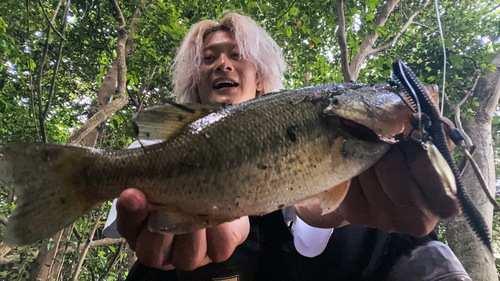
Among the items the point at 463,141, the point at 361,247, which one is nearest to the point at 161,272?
the point at 361,247

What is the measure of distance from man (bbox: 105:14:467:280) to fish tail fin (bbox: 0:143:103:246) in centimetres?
15

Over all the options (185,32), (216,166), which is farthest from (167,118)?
(185,32)

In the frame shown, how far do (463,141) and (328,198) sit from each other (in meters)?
0.42

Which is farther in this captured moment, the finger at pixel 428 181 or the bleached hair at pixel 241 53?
the bleached hair at pixel 241 53

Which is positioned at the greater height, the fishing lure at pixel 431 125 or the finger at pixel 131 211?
the fishing lure at pixel 431 125

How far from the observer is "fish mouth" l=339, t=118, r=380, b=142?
0.79m

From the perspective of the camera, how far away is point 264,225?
1713 millimetres

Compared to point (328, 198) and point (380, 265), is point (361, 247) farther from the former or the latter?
point (328, 198)

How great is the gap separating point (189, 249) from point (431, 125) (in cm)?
90

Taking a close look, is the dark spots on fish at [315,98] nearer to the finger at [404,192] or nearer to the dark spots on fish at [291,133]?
the dark spots on fish at [291,133]

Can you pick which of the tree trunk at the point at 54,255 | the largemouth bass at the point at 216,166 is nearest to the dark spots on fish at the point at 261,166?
the largemouth bass at the point at 216,166

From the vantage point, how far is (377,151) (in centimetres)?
79

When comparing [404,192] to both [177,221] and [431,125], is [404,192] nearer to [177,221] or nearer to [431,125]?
[431,125]

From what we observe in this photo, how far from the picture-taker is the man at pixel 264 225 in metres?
0.83
